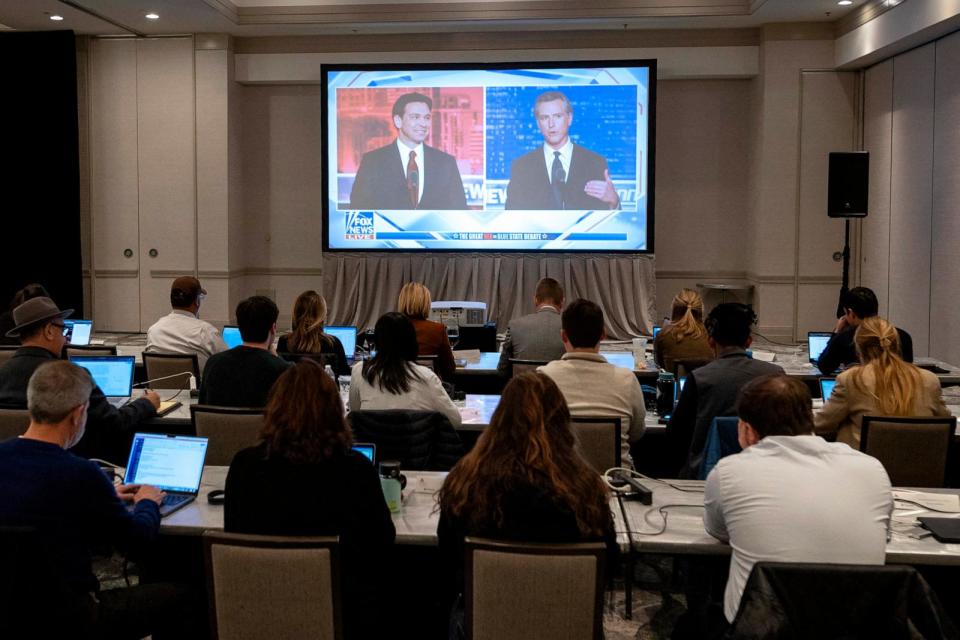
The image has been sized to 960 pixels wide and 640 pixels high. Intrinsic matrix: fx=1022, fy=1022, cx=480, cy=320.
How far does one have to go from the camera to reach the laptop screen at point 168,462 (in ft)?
10.7

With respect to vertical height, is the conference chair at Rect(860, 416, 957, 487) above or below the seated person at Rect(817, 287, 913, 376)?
below

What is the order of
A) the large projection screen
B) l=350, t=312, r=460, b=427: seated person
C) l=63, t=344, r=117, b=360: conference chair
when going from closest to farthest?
1. l=350, t=312, r=460, b=427: seated person
2. l=63, t=344, r=117, b=360: conference chair
3. the large projection screen

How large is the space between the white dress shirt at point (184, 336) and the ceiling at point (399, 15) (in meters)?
→ 4.85

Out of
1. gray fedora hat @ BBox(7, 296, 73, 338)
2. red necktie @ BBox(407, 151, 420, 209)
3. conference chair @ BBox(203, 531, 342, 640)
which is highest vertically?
red necktie @ BBox(407, 151, 420, 209)

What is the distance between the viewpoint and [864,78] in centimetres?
1024

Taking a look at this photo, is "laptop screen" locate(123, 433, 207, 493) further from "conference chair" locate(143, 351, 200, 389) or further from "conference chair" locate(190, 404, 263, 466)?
"conference chair" locate(143, 351, 200, 389)

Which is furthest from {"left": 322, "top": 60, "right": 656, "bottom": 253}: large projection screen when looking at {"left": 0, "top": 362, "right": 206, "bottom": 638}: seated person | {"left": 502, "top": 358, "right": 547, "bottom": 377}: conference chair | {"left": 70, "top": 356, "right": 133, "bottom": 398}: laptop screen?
{"left": 0, "top": 362, "right": 206, "bottom": 638}: seated person

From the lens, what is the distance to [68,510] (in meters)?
2.55

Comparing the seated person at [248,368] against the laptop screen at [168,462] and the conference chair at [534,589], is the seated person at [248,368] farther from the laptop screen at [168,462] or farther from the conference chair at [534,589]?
the conference chair at [534,589]

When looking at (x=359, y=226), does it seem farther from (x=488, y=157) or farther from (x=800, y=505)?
(x=800, y=505)

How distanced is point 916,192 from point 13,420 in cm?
777

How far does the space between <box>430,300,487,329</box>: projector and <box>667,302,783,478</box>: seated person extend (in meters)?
5.23

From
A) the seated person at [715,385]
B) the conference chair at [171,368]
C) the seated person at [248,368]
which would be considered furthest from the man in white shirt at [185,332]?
the seated person at [715,385]

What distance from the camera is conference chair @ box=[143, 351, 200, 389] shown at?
5562 millimetres
